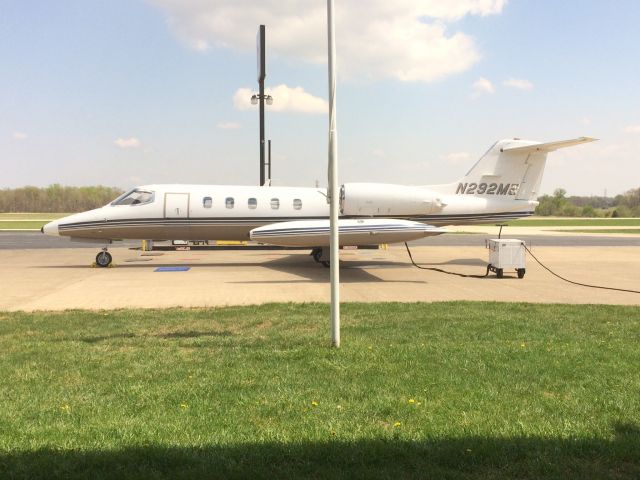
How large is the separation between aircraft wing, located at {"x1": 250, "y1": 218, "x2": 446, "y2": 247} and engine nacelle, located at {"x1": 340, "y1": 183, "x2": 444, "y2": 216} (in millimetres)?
1675

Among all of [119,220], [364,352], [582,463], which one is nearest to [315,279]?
[119,220]

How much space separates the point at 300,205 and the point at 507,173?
808 centimetres

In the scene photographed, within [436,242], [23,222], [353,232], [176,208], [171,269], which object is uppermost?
[176,208]

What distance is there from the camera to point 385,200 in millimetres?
19297

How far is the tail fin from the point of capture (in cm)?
2027

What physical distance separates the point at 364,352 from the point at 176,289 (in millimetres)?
8203

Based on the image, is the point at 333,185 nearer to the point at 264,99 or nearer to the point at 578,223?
the point at 264,99

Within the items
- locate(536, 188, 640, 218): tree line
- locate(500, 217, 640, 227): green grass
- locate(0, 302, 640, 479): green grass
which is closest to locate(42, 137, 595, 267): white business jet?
locate(0, 302, 640, 479): green grass

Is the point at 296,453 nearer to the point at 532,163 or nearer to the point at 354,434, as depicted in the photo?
the point at 354,434

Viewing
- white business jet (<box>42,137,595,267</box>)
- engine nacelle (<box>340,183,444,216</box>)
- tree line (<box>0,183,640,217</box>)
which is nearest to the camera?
engine nacelle (<box>340,183,444,216</box>)

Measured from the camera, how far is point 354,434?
4691 millimetres

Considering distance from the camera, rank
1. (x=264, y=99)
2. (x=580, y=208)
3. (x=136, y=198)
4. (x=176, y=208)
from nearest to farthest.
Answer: (x=176, y=208) < (x=136, y=198) < (x=264, y=99) < (x=580, y=208)

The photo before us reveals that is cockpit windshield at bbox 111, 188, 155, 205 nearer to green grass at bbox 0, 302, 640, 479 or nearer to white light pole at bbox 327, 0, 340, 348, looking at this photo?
green grass at bbox 0, 302, 640, 479

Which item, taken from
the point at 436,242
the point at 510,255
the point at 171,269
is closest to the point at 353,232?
the point at 510,255
